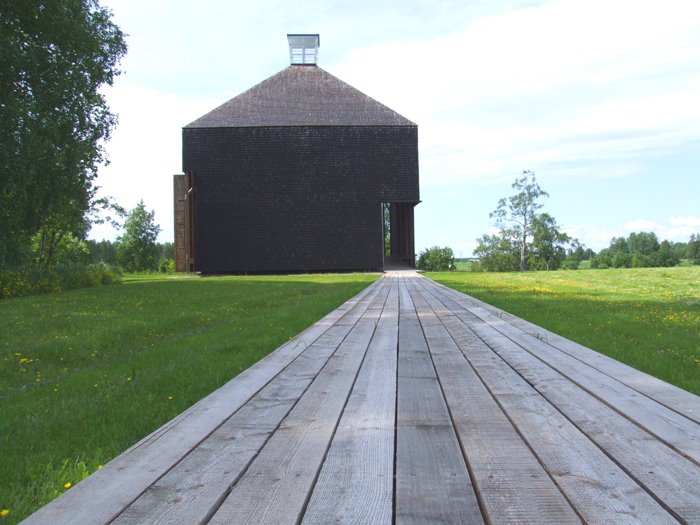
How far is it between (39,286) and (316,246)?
45.0 feet

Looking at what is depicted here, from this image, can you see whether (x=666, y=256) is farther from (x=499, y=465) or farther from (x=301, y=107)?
(x=499, y=465)

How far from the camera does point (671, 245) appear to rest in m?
59.5

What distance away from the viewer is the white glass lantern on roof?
31969 mm

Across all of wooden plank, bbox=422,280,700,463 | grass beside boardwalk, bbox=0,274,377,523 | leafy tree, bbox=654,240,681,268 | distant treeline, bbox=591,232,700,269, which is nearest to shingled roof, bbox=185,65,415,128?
grass beside boardwalk, bbox=0,274,377,523

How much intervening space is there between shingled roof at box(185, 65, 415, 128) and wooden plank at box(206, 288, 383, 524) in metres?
26.1

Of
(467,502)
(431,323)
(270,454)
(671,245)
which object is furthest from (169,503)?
(671,245)

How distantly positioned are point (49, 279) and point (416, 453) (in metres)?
17.9

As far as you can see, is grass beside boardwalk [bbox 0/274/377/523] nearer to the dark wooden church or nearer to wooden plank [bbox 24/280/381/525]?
wooden plank [bbox 24/280/381/525]

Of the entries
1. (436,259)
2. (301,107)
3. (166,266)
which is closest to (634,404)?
(301,107)

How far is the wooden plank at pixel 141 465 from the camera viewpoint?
62.8 inches

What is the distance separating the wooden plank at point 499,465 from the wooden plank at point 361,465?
0.31 meters

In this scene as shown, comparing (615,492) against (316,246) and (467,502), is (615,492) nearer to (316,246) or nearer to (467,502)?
(467,502)

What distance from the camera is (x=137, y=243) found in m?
53.3

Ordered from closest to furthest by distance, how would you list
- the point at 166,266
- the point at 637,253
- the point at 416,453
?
1. the point at 416,453
2. the point at 166,266
3. the point at 637,253
